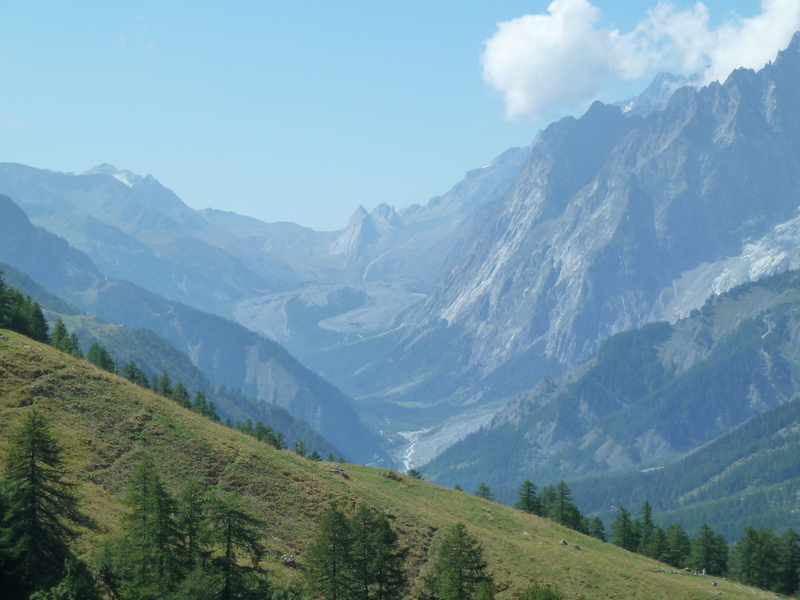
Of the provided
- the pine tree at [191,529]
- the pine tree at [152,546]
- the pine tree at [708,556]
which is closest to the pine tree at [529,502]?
the pine tree at [708,556]

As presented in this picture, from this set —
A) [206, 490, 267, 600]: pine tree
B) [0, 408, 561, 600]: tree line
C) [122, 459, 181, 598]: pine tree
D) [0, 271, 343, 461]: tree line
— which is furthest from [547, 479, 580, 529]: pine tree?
[122, 459, 181, 598]: pine tree

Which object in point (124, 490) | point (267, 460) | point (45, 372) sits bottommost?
point (124, 490)

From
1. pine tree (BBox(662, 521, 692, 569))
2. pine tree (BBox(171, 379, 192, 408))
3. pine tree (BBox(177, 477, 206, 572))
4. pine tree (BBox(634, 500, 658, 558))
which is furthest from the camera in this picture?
pine tree (BBox(171, 379, 192, 408))

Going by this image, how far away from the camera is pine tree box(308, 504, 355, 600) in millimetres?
52375

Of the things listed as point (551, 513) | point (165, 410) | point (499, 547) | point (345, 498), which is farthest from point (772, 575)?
point (165, 410)

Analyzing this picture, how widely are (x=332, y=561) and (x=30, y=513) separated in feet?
64.9

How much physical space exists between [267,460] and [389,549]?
22861mm

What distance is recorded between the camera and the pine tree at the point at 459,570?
55469 mm

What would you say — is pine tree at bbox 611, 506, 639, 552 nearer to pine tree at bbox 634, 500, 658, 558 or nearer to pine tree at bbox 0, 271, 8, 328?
pine tree at bbox 634, 500, 658, 558

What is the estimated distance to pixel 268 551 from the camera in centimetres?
6166

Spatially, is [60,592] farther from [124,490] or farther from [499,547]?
[499,547]

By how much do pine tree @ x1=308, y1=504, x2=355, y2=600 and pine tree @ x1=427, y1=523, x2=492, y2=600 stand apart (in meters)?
7.29

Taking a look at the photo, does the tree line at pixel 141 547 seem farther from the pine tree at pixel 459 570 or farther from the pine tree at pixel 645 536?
the pine tree at pixel 645 536

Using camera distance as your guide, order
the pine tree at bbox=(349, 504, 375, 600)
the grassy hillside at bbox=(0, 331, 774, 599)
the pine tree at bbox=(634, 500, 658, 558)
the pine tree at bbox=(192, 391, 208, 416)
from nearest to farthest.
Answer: the pine tree at bbox=(349, 504, 375, 600)
the grassy hillside at bbox=(0, 331, 774, 599)
the pine tree at bbox=(634, 500, 658, 558)
the pine tree at bbox=(192, 391, 208, 416)
